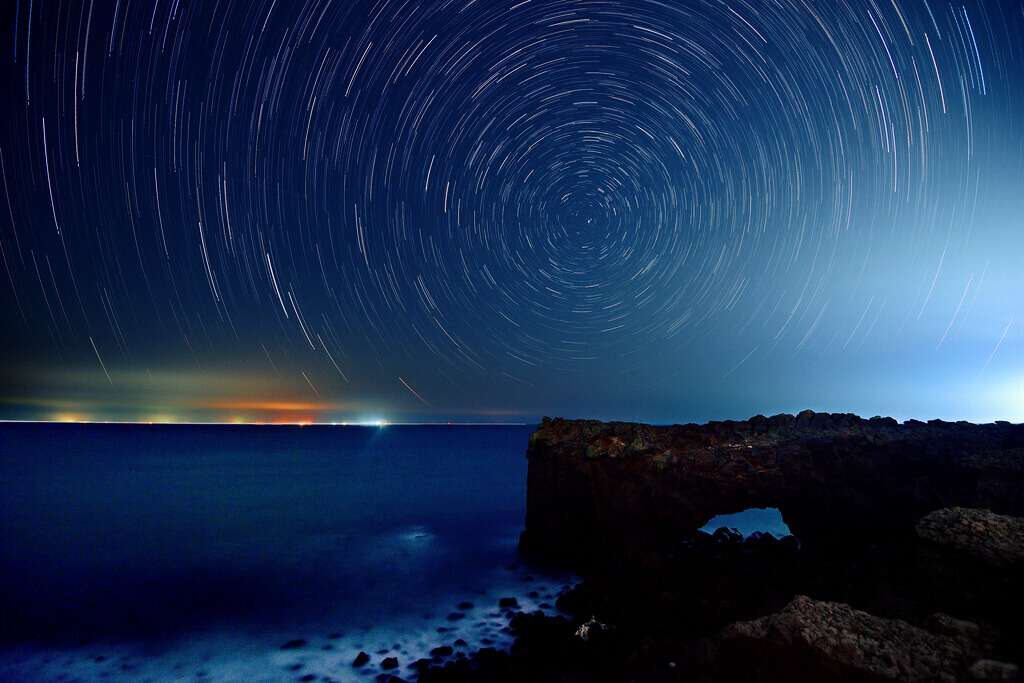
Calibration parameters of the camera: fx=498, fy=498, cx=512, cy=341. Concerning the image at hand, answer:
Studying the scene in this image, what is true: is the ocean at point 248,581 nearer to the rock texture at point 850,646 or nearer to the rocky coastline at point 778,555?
the rocky coastline at point 778,555

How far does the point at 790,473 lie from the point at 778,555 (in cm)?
407

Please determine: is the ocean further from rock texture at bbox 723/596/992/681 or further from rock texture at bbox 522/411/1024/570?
rock texture at bbox 723/596/992/681

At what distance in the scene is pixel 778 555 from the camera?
58.8ft

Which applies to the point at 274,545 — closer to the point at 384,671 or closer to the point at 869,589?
the point at 384,671

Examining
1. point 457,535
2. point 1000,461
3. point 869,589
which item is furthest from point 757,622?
point 457,535

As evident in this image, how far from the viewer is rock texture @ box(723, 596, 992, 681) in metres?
6.05

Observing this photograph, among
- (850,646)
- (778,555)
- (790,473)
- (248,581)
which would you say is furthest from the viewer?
(248,581)

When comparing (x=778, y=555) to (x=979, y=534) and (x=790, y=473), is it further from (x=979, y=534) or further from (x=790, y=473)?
(x=979, y=534)

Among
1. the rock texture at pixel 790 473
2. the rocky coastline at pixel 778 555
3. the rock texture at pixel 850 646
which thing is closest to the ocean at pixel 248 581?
the rocky coastline at pixel 778 555

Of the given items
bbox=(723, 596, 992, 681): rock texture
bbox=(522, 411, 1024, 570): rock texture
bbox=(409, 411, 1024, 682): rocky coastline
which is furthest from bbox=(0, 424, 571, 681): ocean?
bbox=(723, 596, 992, 681): rock texture

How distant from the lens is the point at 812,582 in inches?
515

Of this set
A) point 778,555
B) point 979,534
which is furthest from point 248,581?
point 979,534

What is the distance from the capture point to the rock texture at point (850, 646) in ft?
19.9

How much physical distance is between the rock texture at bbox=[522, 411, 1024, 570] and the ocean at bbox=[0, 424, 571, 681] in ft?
14.0
